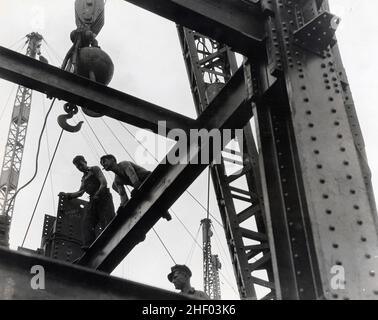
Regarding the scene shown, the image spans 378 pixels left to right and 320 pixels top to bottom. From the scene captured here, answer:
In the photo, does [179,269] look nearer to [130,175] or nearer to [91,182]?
[91,182]

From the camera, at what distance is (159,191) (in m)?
8.11

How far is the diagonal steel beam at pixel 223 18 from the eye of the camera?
252 inches

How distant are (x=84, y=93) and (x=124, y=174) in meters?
2.34

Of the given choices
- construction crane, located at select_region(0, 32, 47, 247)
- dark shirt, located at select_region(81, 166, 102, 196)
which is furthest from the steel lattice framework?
dark shirt, located at select_region(81, 166, 102, 196)

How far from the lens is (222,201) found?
10242 millimetres

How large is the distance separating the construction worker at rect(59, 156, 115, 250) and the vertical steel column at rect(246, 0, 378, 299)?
5281 mm

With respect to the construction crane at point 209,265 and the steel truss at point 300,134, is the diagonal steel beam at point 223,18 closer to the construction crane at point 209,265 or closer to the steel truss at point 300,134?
the steel truss at point 300,134

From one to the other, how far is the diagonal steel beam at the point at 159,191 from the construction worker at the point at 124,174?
363 millimetres

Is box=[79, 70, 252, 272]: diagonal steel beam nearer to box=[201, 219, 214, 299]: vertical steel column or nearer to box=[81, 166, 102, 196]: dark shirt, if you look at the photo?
box=[81, 166, 102, 196]: dark shirt

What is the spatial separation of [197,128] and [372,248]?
3254 mm

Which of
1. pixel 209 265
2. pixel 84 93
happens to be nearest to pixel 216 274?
pixel 209 265

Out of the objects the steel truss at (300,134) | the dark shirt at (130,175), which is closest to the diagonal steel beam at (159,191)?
the steel truss at (300,134)

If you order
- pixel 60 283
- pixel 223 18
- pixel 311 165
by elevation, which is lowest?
pixel 60 283
